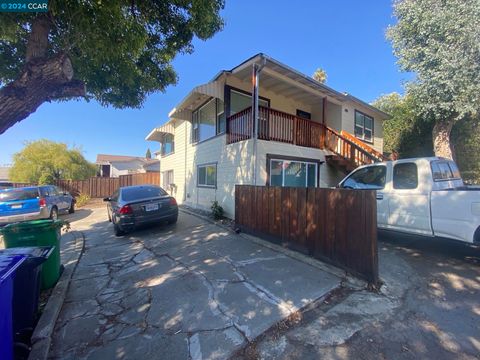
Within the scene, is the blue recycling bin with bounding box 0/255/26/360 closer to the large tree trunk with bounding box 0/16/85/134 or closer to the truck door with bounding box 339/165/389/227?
the large tree trunk with bounding box 0/16/85/134

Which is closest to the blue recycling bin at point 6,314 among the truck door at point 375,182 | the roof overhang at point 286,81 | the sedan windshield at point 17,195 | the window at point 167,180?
the truck door at point 375,182

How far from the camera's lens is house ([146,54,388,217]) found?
896 centimetres

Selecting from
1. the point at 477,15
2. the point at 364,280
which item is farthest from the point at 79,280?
the point at 477,15

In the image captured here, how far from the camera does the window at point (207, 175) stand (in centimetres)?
1105

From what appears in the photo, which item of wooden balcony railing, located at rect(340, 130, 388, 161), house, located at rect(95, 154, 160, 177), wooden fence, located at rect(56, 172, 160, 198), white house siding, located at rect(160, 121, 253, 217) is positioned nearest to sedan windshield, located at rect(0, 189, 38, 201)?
white house siding, located at rect(160, 121, 253, 217)

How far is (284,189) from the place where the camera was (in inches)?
243

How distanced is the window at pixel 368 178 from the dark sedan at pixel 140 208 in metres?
5.80

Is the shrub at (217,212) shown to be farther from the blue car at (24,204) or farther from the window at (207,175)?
the blue car at (24,204)

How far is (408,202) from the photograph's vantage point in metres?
5.58

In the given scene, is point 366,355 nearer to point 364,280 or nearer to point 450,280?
point 364,280

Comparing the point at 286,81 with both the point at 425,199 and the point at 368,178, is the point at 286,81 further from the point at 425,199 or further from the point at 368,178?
the point at 425,199

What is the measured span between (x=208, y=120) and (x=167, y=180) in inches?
303

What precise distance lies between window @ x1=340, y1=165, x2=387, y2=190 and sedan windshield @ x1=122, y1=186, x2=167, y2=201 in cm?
621

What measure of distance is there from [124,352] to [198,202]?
9.82 m
